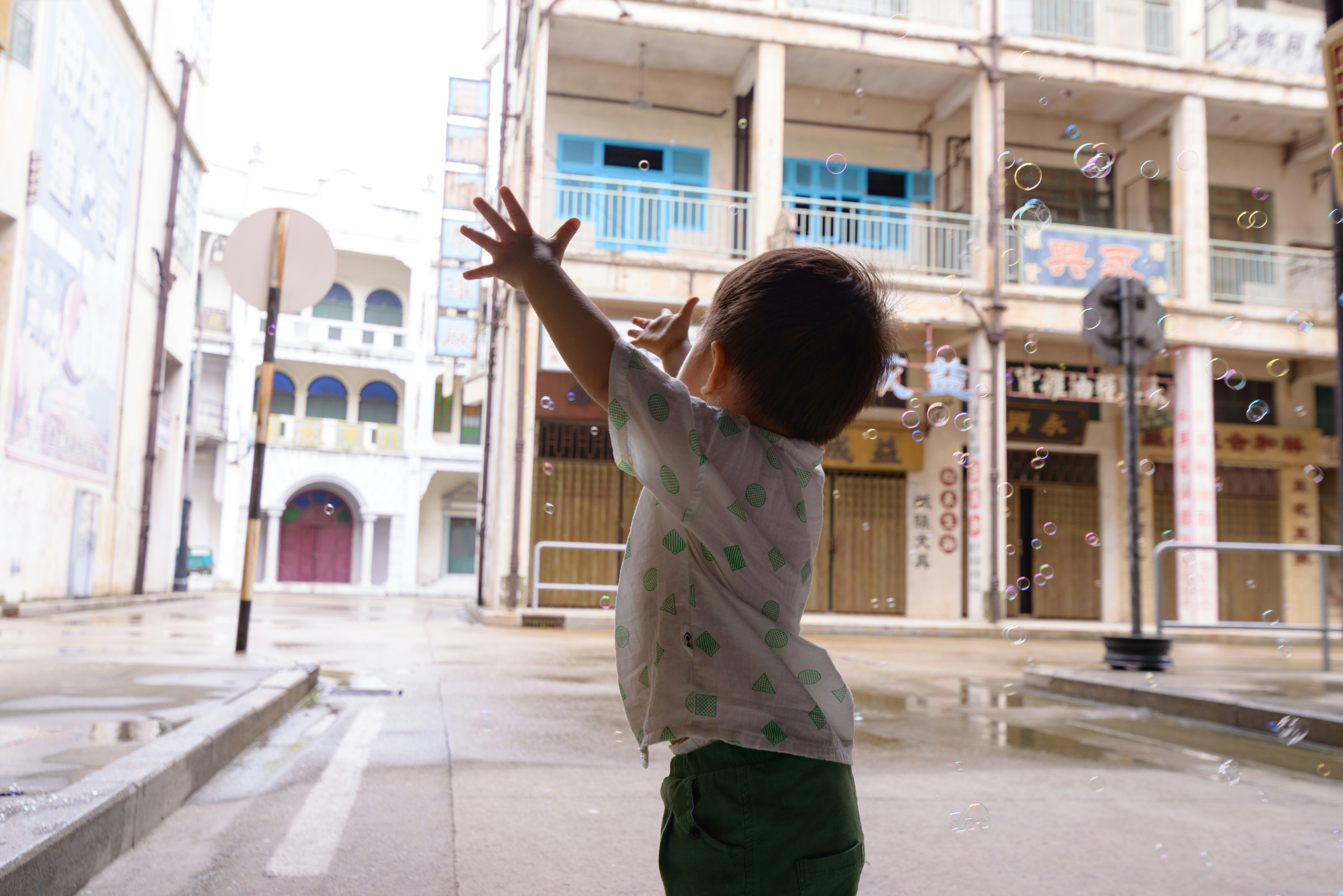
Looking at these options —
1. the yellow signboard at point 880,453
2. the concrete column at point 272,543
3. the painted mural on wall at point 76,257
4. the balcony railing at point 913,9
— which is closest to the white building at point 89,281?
the painted mural on wall at point 76,257

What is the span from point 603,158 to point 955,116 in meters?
5.68

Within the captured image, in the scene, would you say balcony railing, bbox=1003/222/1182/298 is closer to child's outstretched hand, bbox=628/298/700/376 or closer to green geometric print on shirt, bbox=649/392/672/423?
child's outstretched hand, bbox=628/298/700/376

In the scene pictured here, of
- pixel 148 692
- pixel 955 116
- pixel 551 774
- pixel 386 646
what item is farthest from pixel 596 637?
pixel 955 116

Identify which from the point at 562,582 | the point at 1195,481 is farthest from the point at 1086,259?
the point at 562,582

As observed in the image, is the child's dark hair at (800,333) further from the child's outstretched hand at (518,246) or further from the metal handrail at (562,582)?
the metal handrail at (562,582)

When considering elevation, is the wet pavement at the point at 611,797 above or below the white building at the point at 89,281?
below

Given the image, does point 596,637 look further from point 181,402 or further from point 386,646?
point 181,402

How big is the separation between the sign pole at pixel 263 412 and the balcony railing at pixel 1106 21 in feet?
40.5

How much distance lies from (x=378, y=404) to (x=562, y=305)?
30.1m

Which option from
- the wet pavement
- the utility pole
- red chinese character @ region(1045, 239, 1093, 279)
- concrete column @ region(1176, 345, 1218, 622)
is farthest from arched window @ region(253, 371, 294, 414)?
the wet pavement

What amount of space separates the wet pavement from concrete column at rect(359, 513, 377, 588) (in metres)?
21.7

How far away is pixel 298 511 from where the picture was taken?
98.1ft

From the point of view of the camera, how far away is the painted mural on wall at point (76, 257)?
444 inches

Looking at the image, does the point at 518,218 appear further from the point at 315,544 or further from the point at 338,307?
the point at 338,307
